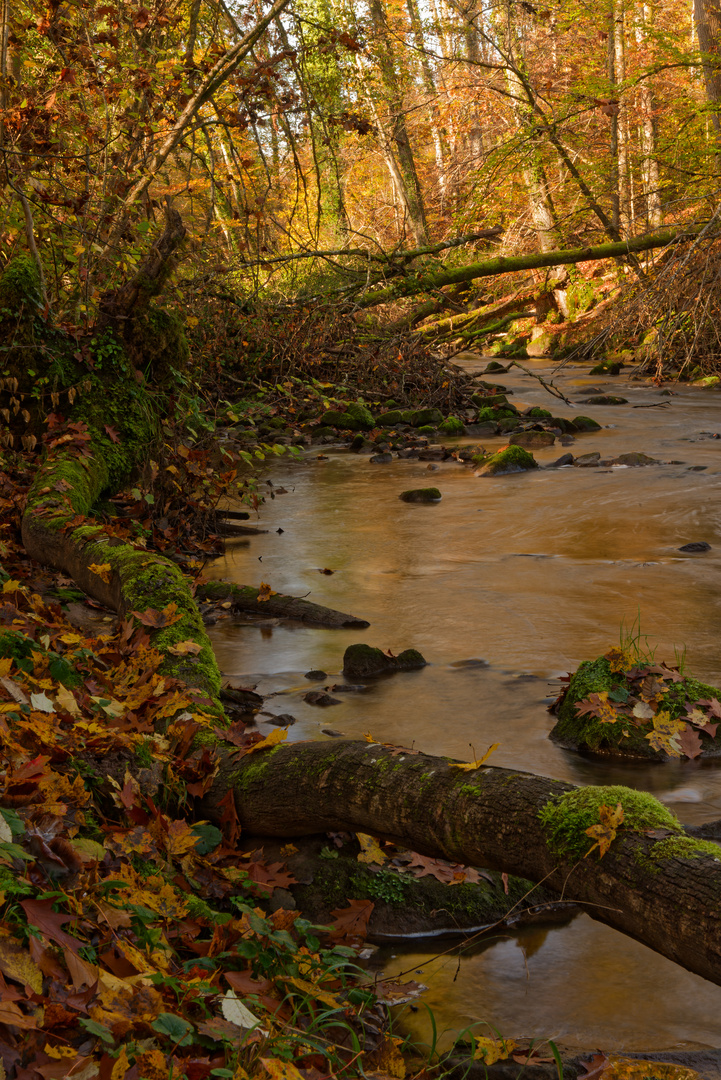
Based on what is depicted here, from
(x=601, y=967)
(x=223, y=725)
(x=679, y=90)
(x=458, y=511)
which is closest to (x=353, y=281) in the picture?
(x=458, y=511)

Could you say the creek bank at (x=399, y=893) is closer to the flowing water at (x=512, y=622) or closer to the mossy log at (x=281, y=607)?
the flowing water at (x=512, y=622)

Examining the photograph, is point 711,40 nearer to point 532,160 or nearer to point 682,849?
point 532,160

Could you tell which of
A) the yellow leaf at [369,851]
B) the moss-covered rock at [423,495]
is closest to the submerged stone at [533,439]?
the moss-covered rock at [423,495]

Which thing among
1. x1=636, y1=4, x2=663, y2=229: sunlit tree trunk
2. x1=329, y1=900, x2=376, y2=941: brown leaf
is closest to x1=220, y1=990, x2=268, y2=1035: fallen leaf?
x1=329, y1=900, x2=376, y2=941: brown leaf

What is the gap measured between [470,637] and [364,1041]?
171 inches

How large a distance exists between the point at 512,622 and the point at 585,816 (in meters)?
4.66

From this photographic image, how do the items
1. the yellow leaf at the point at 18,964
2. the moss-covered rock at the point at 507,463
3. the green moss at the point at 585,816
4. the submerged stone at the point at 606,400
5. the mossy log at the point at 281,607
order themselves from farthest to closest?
the submerged stone at the point at 606,400, the moss-covered rock at the point at 507,463, the mossy log at the point at 281,607, the green moss at the point at 585,816, the yellow leaf at the point at 18,964

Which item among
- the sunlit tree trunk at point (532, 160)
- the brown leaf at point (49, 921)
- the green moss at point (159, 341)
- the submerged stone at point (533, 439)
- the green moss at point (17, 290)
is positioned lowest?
the submerged stone at point (533, 439)

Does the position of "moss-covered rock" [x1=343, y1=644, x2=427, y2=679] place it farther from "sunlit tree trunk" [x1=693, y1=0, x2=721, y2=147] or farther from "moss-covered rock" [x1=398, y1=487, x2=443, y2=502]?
"sunlit tree trunk" [x1=693, y1=0, x2=721, y2=147]

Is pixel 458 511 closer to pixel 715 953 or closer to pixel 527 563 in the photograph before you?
pixel 527 563

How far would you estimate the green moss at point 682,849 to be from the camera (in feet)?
7.36

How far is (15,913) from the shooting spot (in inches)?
85.3

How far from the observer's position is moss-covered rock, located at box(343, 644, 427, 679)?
5922 millimetres

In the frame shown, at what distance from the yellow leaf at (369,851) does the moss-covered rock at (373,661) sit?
2288mm
